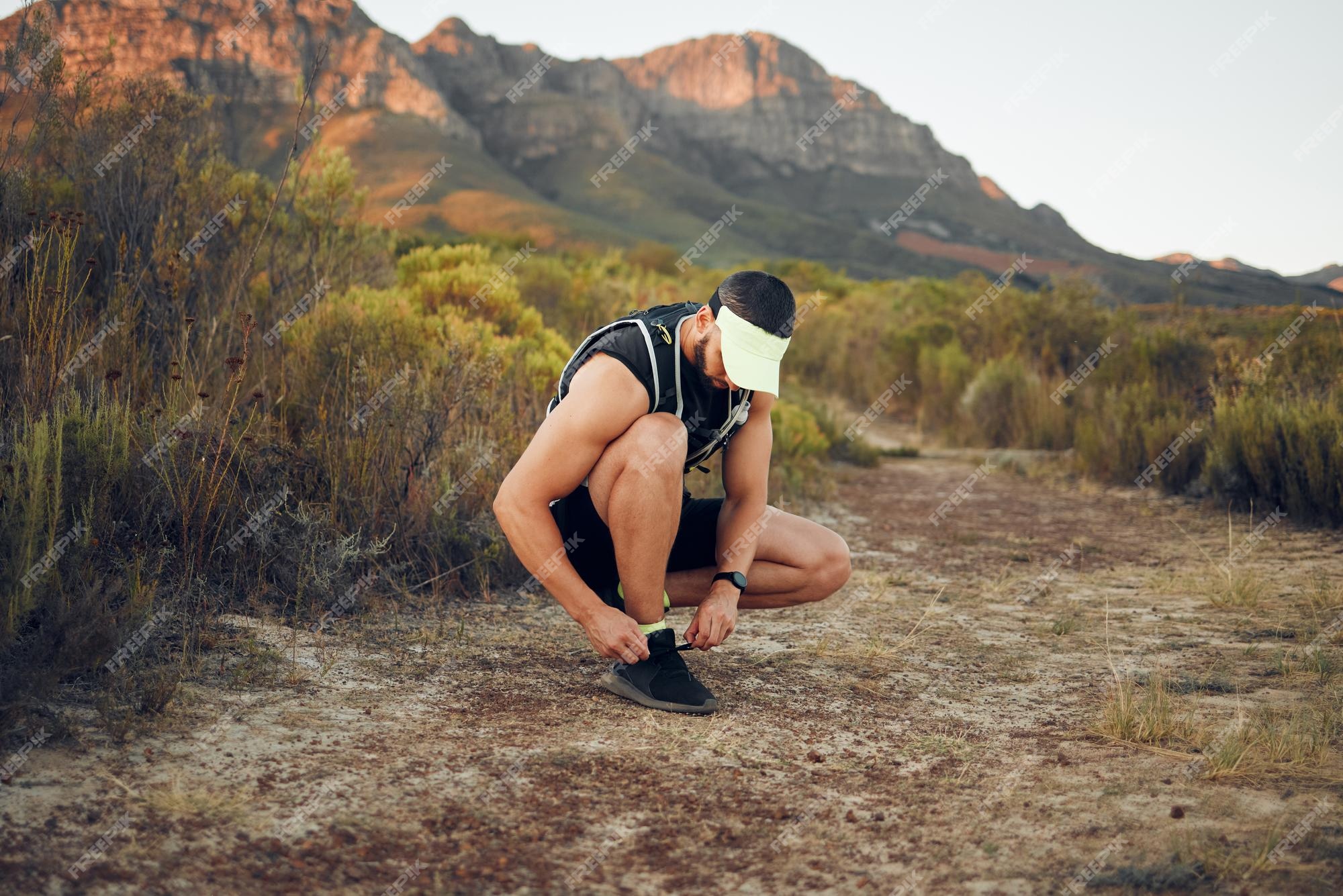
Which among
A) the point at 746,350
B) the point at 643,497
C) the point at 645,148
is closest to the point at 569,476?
the point at 643,497

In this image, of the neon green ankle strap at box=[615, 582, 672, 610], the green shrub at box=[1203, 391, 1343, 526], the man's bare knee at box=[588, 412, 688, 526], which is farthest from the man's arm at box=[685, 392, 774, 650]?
the green shrub at box=[1203, 391, 1343, 526]

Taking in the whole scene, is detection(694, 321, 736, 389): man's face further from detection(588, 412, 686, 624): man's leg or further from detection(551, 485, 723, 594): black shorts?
detection(551, 485, 723, 594): black shorts

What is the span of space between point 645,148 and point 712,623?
125 metres

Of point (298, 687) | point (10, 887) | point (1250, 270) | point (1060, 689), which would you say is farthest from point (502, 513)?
point (1250, 270)

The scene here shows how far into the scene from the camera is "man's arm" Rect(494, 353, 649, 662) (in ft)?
9.80

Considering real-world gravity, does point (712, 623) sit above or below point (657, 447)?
below

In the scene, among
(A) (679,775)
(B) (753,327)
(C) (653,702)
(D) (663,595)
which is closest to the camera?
(A) (679,775)

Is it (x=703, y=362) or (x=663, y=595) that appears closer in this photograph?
(x=703, y=362)

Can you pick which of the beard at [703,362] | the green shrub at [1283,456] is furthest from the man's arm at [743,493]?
the green shrub at [1283,456]

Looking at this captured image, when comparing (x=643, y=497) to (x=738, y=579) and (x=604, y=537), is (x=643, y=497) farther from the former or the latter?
(x=738, y=579)

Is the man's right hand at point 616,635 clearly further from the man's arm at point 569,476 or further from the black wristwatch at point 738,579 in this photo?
the black wristwatch at point 738,579

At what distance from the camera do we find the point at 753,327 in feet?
9.40

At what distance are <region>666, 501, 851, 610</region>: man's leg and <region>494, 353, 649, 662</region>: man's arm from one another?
606 mm

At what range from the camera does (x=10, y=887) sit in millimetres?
1896
